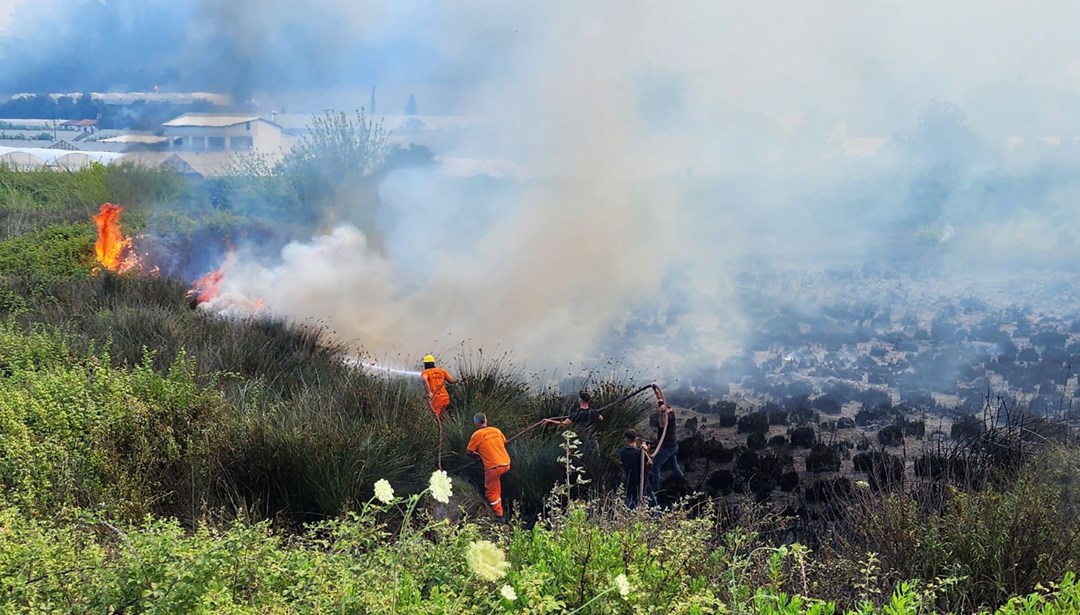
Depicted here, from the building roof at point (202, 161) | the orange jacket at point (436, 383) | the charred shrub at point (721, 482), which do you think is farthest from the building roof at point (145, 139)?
the charred shrub at point (721, 482)

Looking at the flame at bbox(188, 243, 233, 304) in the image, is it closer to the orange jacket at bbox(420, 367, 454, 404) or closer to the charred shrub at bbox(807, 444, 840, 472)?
the orange jacket at bbox(420, 367, 454, 404)

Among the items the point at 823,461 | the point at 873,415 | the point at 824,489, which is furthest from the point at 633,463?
the point at 873,415

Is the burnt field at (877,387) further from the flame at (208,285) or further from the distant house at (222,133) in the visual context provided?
the distant house at (222,133)

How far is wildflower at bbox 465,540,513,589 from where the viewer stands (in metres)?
2.65

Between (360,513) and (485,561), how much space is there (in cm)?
399

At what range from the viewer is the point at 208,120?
20188 millimetres

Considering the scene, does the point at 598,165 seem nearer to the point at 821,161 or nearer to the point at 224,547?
the point at 821,161

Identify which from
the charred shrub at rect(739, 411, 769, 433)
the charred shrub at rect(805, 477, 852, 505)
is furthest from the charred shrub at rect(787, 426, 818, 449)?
the charred shrub at rect(805, 477, 852, 505)

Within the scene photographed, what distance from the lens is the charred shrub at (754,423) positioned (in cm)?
1102

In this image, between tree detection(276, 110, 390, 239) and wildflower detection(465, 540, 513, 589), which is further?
tree detection(276, 110, 390, 239)

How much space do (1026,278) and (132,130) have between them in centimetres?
2045

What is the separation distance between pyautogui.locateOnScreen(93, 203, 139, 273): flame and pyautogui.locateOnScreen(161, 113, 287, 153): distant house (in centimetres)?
331

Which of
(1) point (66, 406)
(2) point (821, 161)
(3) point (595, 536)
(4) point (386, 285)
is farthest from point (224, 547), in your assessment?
(2) point (821, 161)

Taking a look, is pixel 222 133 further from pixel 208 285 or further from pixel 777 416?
pixel 777 416
